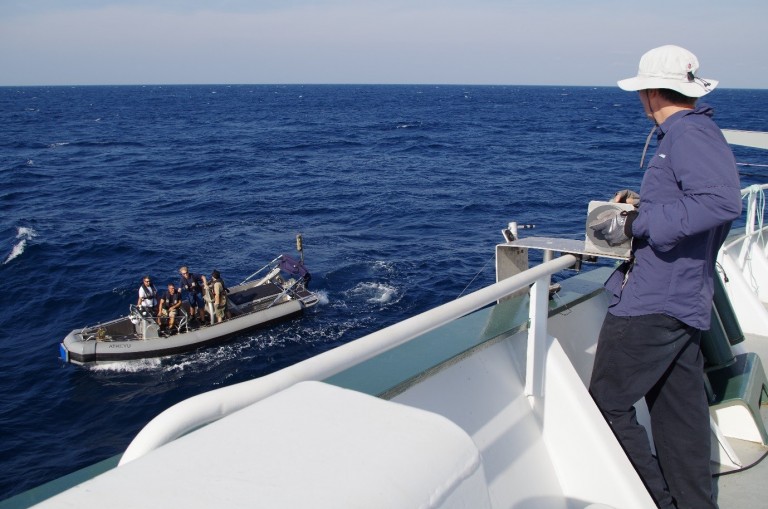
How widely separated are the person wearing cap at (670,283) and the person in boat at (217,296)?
17.5 metres

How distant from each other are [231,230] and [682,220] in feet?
103

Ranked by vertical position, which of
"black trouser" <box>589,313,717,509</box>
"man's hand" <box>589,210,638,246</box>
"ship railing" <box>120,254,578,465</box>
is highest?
"man's hand" <box>589,210,638,246</box>

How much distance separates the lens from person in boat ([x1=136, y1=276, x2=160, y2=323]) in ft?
61.8

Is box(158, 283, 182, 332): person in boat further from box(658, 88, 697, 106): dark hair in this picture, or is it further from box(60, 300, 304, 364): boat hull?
box(658, 88, 697, 106): dark hair

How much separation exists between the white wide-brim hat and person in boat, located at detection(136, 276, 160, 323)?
1804cm

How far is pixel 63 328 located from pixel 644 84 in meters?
21.6

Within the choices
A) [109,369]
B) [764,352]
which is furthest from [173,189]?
[764,352]

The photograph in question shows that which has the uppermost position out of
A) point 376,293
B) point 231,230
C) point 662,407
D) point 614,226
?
point 614,226

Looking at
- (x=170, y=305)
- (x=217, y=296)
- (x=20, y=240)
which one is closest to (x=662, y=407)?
(x=217, y=296)

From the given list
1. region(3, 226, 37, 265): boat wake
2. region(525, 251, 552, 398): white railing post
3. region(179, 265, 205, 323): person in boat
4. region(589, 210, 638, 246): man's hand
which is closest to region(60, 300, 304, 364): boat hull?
region(179, 265, 205, 323): person in boat

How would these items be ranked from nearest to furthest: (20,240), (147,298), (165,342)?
(165,342), (147,298), (20,240)

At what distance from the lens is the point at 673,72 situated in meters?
2.52

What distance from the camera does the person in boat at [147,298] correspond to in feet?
61.8

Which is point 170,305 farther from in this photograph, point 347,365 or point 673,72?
point 347,365
